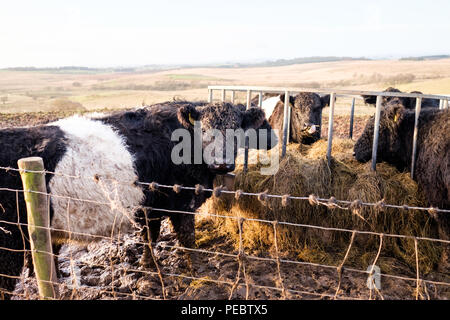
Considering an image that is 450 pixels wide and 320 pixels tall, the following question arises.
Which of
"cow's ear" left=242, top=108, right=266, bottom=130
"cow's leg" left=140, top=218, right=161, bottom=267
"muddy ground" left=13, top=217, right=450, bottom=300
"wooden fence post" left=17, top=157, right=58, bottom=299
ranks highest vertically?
"cow's ear" left=242, top=108, right=266, bottom=130

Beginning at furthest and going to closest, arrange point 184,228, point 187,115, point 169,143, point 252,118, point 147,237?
point 252,118, point 184,228, point 147,237, point 187,115, point 169,143

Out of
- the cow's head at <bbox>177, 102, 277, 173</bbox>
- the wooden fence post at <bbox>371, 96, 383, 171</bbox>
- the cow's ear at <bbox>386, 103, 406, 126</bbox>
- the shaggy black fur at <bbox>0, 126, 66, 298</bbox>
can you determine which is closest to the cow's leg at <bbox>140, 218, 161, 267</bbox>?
the cow's head at <bbox>177, 102, 277, 173</bbox>

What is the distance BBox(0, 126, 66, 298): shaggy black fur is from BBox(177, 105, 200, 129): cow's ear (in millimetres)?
1472

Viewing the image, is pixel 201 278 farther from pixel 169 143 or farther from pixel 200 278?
pixel 169 143

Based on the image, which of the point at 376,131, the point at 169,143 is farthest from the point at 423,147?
the point at 169,143

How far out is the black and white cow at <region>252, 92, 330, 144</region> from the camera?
24.7 ft

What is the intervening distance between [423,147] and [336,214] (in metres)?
1.45

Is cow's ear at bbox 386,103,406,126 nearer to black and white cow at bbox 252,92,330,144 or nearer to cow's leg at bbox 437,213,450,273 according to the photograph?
cow's leg at bbox 437,213,450,273

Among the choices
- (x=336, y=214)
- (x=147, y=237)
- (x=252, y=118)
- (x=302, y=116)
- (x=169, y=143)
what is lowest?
(x=147, y=237)

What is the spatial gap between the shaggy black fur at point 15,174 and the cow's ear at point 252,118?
2501 millimetres

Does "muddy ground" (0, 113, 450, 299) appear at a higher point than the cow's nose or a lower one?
lower

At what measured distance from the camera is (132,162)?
3.91 metres
